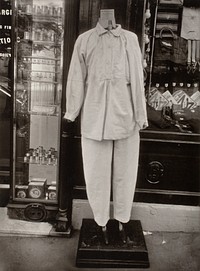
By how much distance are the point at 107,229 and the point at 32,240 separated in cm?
41

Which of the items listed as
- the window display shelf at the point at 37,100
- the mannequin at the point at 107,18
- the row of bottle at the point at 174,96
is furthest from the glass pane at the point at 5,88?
the row of bottle at the point at 174,96

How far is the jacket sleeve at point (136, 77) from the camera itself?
6.55 feet

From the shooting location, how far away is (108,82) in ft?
6.51

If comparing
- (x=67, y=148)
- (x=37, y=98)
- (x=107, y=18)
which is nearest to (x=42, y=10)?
(x=107, y=18)

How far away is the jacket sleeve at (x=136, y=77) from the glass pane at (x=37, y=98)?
1.28 ft

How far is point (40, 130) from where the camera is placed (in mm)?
2379

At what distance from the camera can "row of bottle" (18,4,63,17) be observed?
2.13 m

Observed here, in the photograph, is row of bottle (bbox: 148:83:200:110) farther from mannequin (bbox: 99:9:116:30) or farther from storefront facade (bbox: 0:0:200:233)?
mannequin (bbox: 99:9:116:30)

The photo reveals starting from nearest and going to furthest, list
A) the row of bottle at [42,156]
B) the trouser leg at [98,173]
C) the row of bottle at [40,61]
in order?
the trouser leg at [98,173], the row of bottle at [40,61], the row of bottle at [42,156]

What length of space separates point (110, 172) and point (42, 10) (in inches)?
34.2

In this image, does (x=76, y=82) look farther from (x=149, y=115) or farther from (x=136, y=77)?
(x=149, y=115)

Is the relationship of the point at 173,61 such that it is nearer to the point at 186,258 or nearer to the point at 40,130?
the point at 40,130

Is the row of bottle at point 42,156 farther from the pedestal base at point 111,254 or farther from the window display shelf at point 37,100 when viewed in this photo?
the pedestal base at point 111,254

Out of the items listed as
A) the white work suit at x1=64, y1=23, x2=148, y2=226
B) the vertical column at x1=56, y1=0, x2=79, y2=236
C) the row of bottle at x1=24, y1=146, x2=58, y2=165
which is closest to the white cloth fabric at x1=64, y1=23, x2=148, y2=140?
the white work suit at x1=64, y1=23, x2=148, y2=226
